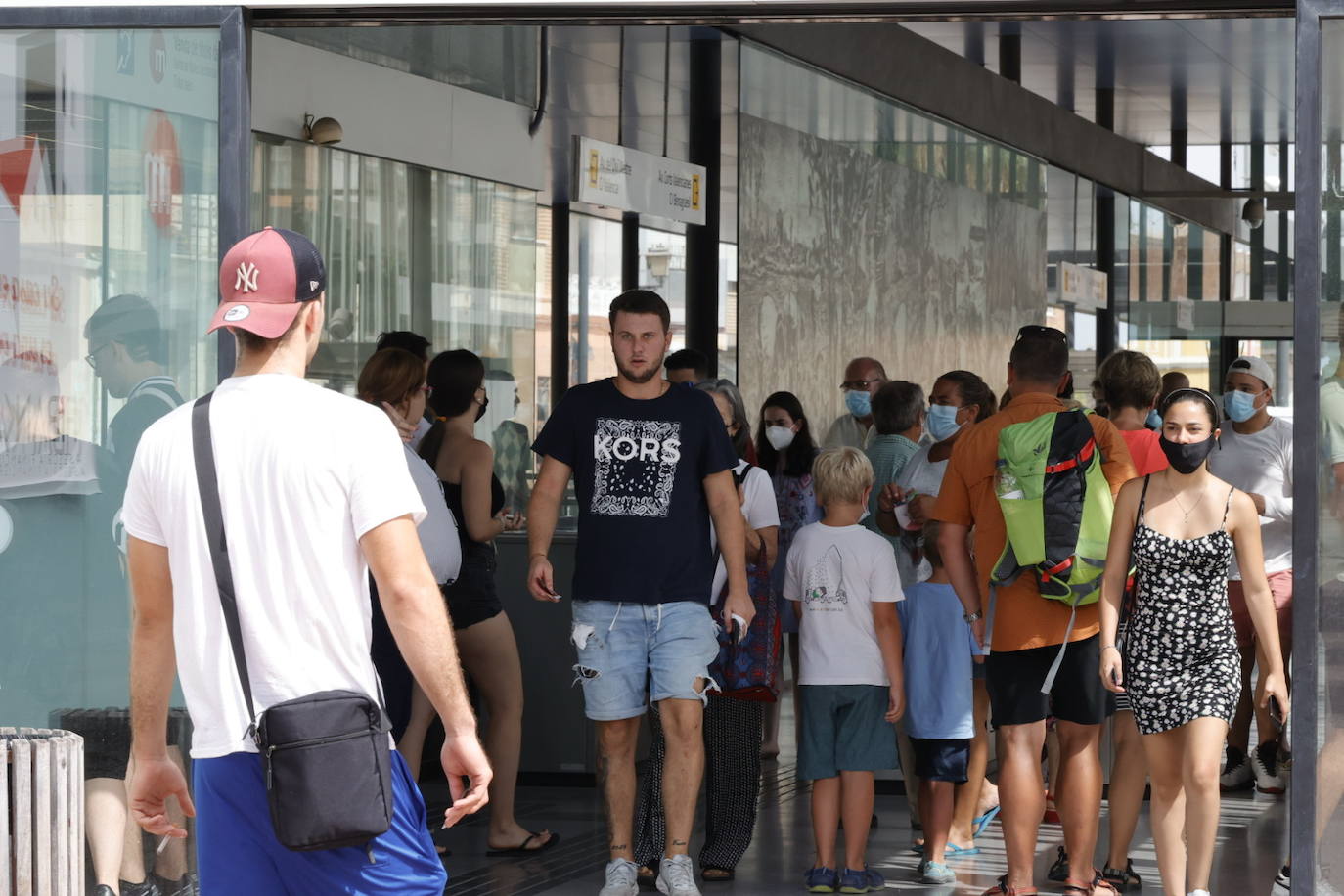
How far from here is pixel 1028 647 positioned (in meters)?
5.78

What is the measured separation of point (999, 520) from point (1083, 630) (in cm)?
43

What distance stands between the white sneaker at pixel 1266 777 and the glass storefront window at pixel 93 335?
16.3ft

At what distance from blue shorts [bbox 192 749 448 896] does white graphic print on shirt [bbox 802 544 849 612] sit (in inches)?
118

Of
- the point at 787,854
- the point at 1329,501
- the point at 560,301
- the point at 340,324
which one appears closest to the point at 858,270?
the point at 340,324

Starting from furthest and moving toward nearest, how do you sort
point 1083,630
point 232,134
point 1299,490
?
1. point 1083,630
2. point 232,134
3. point 1299,490

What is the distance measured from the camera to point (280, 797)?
311cm

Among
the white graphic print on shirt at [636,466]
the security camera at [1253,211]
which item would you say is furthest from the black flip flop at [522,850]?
the security camera at [1253,211]

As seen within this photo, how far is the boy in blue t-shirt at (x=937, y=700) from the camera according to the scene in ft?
20.9

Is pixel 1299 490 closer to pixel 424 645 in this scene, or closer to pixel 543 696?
pixel 424 645

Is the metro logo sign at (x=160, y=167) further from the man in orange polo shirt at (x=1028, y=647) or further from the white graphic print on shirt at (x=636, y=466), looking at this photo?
the man in orange polo shirt at (x=1028, y=647)

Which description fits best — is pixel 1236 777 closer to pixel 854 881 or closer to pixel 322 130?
pixel 854 881

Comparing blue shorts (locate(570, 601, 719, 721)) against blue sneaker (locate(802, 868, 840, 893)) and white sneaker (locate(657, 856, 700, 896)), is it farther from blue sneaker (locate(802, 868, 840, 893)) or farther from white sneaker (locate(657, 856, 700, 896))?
blue sneaker (locate(802, 868, 840, 893))

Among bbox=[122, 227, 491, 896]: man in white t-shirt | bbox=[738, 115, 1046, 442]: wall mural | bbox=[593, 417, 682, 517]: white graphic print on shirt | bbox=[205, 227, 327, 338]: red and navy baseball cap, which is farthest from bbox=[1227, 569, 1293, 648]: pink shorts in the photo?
bbox=[205, 227, 327, 338]: red and navy baseball cap

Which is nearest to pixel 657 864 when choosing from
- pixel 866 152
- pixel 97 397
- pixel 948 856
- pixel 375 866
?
pixel 948 856
